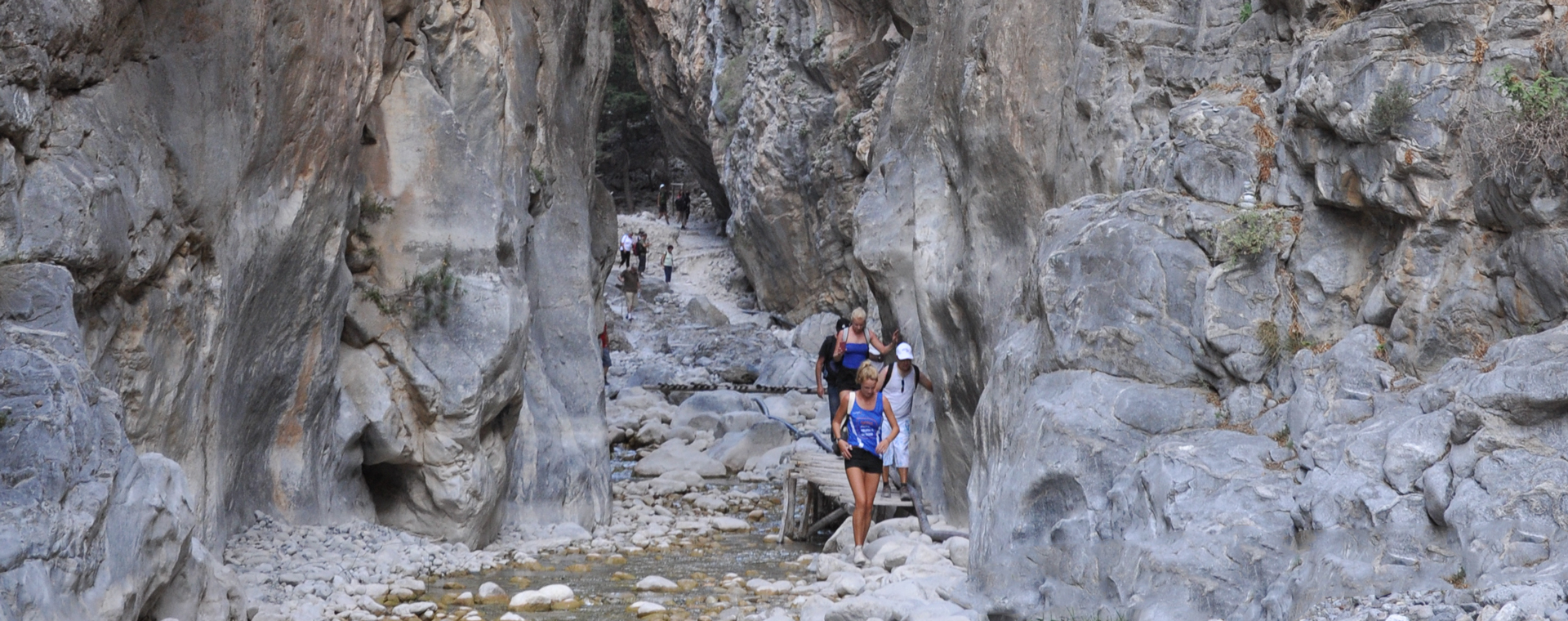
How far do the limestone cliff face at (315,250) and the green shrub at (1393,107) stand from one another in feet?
21.9

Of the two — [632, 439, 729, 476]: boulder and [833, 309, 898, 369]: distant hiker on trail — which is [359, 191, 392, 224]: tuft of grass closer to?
[833, 309, 898, 369]: distant hiker on trail

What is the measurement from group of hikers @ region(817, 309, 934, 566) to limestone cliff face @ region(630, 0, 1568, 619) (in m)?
0.83

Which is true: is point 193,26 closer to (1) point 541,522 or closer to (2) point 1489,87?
(1) point 541,522

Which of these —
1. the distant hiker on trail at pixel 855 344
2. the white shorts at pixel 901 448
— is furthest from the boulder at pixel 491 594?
the distant hiker on trail at pixel 855 344

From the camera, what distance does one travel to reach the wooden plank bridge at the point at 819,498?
1212 cm

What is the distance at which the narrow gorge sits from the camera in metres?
5.68

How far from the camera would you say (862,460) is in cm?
999

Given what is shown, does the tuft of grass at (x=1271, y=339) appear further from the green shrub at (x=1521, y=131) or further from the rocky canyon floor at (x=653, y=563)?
the rocky canyon floor at (x=653, y=563)

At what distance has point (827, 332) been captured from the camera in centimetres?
2981

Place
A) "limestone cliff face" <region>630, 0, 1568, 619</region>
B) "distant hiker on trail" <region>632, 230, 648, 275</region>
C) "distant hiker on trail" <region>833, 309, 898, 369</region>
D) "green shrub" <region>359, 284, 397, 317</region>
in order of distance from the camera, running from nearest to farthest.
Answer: "limestone cliff face" <region>630, 0, 1568, 619</region>
"green shrub" <region>359, 284, 397, 317</region>
"distant hiker on trail" <region>833, 309, 898, 369</region>
"distant hiker on trail" <region>632, 230, 648, 275</region>

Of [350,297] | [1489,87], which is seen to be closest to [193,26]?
[350,297]

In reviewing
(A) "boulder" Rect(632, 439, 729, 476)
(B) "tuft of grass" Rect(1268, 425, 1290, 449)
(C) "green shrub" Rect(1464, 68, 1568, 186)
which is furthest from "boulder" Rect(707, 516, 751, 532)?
(C) "green shrub" Rect(1464, 68, 1568, 186)

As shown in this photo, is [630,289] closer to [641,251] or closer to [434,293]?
[641,251]

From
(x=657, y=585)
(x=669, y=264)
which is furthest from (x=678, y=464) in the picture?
(x=669, y=264)
